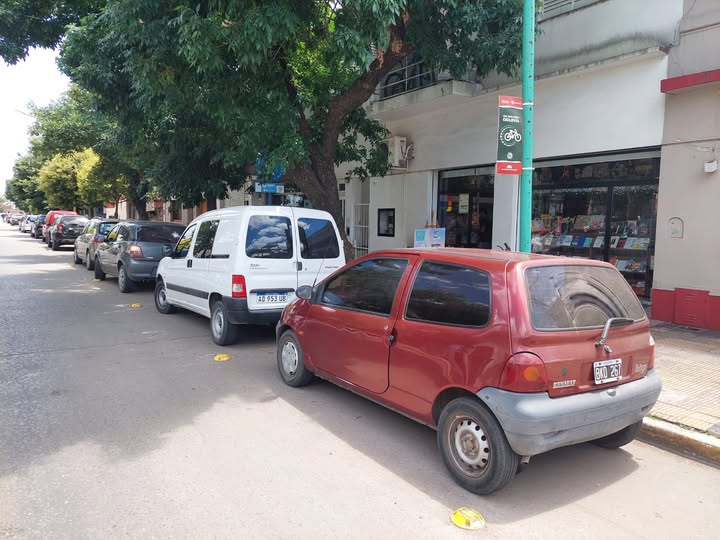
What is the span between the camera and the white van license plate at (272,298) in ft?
23.2

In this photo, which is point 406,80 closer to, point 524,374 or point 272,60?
point 272,60

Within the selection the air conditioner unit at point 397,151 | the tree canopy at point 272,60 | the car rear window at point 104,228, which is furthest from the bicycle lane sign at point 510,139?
the car rear window at point 104,228

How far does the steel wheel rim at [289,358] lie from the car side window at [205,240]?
100 inches

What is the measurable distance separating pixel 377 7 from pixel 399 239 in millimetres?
7787

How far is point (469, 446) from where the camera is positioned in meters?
3.66

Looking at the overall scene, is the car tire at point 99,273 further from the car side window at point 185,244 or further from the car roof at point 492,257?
the car roof at point 492,257

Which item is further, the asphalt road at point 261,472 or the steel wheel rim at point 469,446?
the steel wheel rim at point 469,446

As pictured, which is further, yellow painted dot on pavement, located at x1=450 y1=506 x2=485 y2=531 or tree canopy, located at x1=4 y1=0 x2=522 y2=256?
tree canopy, located at x1=4 y1=0 x2=522 y2=256

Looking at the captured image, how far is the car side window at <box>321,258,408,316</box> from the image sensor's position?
14.6ft

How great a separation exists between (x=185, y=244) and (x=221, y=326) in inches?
75.8

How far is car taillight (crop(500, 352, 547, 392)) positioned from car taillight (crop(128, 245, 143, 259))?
34.4 ft

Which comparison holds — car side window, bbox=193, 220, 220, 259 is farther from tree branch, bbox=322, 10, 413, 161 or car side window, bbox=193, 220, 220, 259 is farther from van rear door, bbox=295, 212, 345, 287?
tree branch, bbox=322, 10, 413, 161

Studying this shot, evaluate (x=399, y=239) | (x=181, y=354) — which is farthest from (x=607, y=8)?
(x=181, y=354)

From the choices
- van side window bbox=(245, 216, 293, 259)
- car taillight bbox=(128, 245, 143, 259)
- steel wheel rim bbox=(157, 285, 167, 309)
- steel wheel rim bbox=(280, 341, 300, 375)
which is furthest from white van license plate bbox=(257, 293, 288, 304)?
car taillight bbox=(128, 245, 143, 259)
